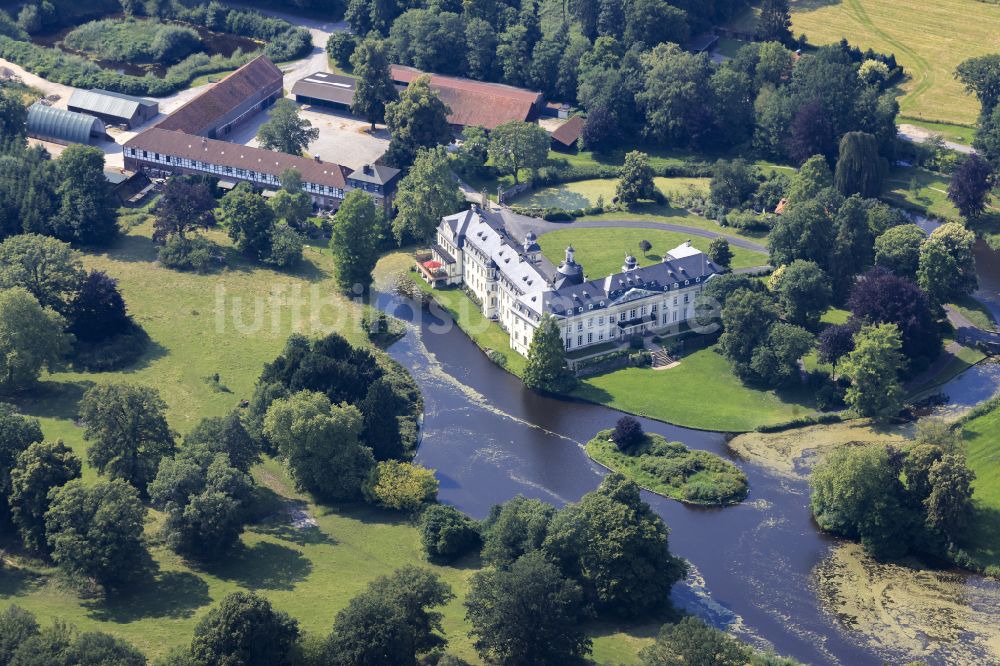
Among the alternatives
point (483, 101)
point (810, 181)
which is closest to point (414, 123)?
point (483, 101)

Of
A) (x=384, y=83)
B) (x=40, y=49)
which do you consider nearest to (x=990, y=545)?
(x=384, y=83)

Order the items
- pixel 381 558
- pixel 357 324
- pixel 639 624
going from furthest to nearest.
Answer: pixel 357 324, pixel 381 558, pixel 639 624

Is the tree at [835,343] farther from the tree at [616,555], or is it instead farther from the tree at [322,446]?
the tree at [322,446]

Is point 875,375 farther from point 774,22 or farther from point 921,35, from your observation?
point 921,35

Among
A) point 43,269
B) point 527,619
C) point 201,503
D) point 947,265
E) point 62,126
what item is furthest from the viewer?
point 62,126

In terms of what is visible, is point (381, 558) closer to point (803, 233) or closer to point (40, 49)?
point (803, 233)

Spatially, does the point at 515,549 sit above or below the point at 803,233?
below

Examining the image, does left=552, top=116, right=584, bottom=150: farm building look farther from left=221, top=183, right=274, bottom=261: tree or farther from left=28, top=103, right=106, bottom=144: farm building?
left=28, top=103, right=106, bottom=144: farm building

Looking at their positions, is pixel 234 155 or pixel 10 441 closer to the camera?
pixel 10 441
